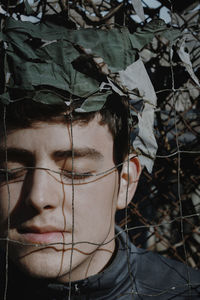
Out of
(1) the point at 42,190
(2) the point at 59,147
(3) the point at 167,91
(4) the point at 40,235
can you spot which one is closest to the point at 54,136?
(2) the point at 59,147

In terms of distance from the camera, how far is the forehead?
0.85 m

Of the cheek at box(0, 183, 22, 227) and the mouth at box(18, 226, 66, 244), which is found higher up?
the cheek at box(0, 183, 22, 227)

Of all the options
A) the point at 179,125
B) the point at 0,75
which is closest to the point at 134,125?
the point at 0,75

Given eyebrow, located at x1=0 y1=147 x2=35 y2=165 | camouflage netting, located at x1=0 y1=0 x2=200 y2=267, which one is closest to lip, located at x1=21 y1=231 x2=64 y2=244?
eyebrow, located at x1=0 y1=147 x2=35 y2=165

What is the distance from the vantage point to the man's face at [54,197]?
82cm

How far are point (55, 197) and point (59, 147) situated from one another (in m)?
0.14

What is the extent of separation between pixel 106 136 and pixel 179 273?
0.59 meters

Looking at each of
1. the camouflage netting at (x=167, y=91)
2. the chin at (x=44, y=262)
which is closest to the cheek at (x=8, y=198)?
the chin at (x=44, y=262)

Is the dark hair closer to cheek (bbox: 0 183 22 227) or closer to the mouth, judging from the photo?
cheek (bbox: 0 183 22 227)

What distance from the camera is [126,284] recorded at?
3.42ft

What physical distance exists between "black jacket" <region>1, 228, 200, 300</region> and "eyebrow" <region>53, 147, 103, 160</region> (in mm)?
333

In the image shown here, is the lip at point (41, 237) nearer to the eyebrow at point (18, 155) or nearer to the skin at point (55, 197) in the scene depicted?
the skin at point (55, 197)

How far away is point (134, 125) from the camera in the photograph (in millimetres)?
1047

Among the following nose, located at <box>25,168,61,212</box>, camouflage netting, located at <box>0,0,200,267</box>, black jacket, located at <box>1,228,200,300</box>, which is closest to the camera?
nose, located at <box>25,168,61,212</box>
